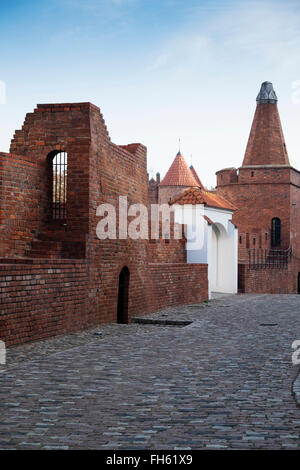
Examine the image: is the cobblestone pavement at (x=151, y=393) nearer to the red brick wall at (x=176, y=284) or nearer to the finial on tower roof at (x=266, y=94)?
the red brick wall at (x=176, y=284)

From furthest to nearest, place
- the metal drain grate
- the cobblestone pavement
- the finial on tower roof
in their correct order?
the finial on tower roof → the metal drain grate → the cobblestone pavement

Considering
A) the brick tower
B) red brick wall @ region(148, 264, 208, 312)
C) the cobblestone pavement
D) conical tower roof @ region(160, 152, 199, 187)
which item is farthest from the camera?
conical tower roof @ region(160, 152, 199, 187)

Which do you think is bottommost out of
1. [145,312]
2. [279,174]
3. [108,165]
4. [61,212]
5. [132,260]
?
[145,312]

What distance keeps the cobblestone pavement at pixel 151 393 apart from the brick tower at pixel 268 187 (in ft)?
113

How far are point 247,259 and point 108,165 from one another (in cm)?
2428

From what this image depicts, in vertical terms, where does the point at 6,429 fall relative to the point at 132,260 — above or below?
below

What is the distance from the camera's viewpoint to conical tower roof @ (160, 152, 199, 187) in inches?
1911

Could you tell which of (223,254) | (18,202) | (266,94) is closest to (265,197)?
(266,94)

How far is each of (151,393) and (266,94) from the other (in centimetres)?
4333

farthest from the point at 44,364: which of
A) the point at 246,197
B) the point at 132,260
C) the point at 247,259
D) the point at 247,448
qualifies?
the point at 246,197

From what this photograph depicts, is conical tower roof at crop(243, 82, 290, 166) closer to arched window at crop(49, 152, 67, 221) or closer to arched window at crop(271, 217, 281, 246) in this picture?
arched window at crop(271, 217, 281, 246)

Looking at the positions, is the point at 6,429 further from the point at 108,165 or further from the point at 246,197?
the point at 246,197

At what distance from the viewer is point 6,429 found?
4730mm

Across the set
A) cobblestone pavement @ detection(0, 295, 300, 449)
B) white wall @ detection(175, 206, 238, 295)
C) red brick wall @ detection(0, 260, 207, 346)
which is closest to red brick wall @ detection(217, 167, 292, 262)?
white wall @ detection(175, 206, 238, 295)
